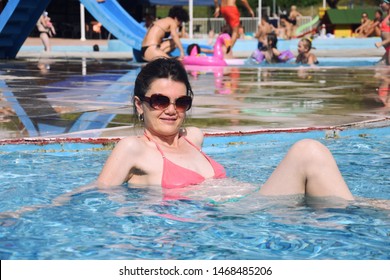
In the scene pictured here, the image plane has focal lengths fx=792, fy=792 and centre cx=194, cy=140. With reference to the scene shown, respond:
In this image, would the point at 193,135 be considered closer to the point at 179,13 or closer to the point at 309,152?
the point at 309,152

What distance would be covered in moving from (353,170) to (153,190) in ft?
6.65

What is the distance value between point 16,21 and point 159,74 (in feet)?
53.2

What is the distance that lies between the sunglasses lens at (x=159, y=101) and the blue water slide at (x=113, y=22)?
574 inches

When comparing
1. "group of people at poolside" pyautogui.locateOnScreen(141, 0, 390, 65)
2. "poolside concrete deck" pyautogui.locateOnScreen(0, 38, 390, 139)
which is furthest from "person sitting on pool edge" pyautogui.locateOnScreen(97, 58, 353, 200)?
"group of people at poolside" pyautogui.locateOnScreen(141, 0, 390, 65)

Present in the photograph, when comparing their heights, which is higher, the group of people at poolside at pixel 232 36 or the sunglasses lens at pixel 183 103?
the sunglasses lens at pixel 183 103

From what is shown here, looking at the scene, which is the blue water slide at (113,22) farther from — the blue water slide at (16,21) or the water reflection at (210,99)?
the water reflection at (210,99)

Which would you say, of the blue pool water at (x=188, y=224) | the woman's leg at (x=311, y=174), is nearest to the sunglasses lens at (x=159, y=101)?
the blue pool water at (x=188, y=224)

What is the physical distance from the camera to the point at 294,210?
405 centimetres

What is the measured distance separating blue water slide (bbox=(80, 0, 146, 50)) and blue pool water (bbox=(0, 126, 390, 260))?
44.5 ft

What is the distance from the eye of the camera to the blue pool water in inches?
133

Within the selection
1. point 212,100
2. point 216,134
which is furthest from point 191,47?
point 216,134

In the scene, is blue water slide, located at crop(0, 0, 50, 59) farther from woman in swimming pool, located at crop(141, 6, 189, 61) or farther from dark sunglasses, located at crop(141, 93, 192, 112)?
dark sunglasses, located at crop(141, 93, 192, 112)

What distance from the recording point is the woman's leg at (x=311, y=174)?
406 cm
